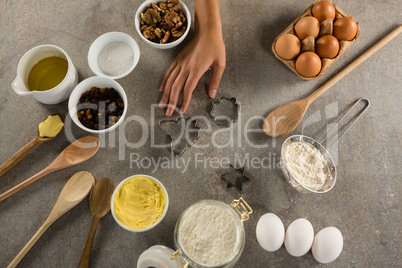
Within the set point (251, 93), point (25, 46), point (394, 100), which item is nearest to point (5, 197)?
point (25, 46)

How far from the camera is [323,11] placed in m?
1.04

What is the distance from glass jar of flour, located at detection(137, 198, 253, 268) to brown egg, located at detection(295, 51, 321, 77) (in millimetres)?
508

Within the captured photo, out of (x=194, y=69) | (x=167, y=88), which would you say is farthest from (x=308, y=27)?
(x=167, y=88)

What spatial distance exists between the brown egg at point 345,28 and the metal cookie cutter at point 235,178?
0.56 metres

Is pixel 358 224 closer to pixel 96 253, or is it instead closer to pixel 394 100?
pixel 394 100

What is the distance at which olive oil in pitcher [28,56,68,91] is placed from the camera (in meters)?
0.94

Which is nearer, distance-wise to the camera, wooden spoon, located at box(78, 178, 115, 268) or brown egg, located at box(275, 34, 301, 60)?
wooden spoon, located at box(78, 178, 115, 268)

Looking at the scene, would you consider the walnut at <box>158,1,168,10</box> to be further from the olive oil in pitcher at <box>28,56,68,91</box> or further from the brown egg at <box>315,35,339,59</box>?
the brown egg at <box>315,35,339,59</box>

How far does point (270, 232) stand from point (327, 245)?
175mm

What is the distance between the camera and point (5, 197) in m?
0.93

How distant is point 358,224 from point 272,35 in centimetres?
72

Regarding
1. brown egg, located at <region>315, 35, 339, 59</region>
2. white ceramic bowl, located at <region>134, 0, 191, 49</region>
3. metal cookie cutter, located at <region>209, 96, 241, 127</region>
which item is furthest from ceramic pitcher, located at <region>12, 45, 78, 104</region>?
brown egg, located at <region>315, 35, 339, 59</region>

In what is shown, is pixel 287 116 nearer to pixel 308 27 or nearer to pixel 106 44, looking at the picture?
pixel 308 27

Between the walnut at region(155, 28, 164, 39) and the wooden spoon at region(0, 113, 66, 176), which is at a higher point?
the walnut at region(155, 28, 164, 39)
